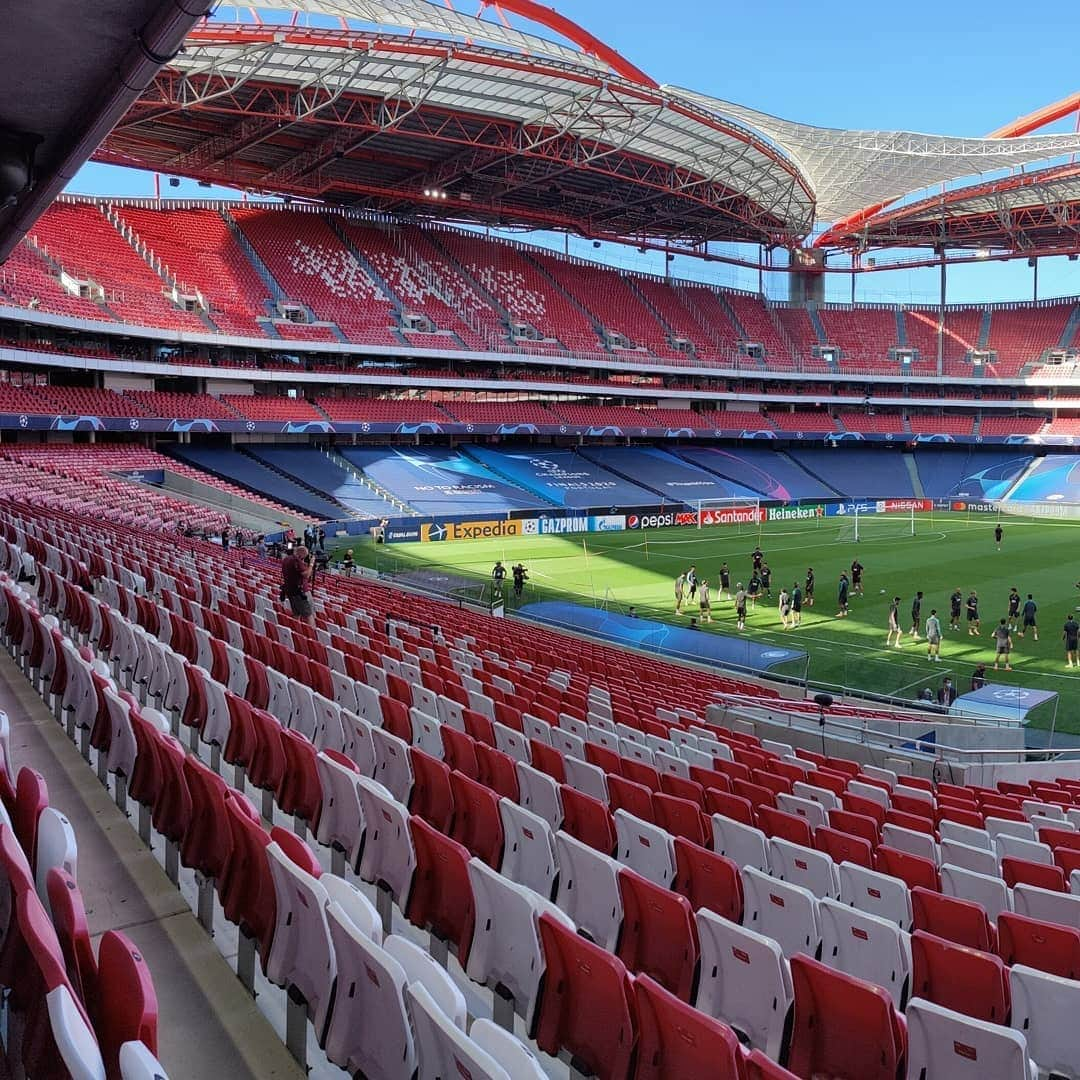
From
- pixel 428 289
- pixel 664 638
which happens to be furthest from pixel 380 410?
pixel 664 638

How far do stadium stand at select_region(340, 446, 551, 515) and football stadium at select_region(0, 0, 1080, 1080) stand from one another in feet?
1.48

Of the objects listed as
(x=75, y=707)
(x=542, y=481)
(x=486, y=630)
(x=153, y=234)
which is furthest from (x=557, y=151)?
(x=75, y=707)

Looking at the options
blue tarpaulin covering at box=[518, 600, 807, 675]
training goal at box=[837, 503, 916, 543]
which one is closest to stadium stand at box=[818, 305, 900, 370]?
training goal at box=[837, 503, 916, 543]

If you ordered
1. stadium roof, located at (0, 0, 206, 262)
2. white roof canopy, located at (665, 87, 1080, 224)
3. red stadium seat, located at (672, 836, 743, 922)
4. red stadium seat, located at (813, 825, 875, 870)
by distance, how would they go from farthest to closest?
white roof canopy, located at (665, 87, 1080, 224) → red stadium seat, located at (813, 825, 875, 870) → stadium roof, located at (0, 0, 206, 262) → red stadium seat, located at (672, 836, 743, 922)

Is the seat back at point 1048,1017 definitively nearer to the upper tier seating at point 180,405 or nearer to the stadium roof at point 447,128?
the stadium roof at point 447,128

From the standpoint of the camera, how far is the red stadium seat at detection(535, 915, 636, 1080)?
3.66 meters

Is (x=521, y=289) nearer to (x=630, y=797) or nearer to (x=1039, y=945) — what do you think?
(x=630, y=797)

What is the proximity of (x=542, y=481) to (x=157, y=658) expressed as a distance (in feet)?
163

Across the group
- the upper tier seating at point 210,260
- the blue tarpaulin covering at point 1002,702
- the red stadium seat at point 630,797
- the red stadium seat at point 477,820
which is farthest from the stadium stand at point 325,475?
the red stadium seat at point 477,820

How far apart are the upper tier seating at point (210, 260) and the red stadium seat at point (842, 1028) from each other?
55152 millimetres

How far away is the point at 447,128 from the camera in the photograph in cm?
5125

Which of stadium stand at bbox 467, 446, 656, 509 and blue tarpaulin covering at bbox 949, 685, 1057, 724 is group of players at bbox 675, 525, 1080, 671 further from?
stadium stand at bbox 467, 446, 656, 509

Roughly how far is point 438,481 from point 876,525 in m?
25.3

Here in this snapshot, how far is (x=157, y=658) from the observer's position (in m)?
8.96
